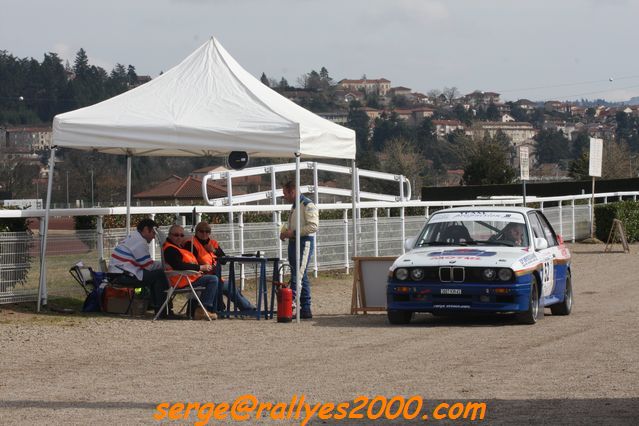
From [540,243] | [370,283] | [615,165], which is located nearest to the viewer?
[540,243]

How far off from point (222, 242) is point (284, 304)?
495 cm

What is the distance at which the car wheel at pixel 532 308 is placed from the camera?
15.1 m

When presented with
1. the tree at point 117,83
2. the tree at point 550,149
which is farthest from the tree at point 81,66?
the tree at point 550,149

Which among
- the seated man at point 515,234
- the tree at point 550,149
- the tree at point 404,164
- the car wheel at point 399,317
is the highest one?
the tree at point 550,149

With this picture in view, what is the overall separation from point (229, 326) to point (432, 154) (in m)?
141

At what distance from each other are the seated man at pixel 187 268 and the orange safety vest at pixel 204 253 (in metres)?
0.17

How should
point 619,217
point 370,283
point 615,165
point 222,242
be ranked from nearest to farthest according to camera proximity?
point 370,283 → point 222,242 → point 619,217 → point 615,165

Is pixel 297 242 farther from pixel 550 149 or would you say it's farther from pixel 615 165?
pixel 550 149

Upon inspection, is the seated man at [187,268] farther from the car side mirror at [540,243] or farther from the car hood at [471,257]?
the car side mirror at [540,243]

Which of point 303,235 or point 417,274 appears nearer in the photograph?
point 417,274

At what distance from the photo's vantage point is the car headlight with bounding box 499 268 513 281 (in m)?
14.9

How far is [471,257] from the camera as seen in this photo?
596 inches

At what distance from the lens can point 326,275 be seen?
952 inches

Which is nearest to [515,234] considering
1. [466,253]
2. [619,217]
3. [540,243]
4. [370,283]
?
[540,243]
